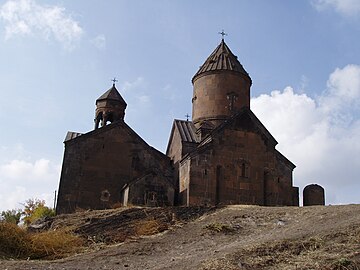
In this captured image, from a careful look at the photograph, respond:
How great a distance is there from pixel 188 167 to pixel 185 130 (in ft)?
10.5

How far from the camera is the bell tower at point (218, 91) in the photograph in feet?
59.1

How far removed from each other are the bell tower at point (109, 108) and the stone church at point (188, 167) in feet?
6.11

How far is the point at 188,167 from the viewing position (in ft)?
49.5

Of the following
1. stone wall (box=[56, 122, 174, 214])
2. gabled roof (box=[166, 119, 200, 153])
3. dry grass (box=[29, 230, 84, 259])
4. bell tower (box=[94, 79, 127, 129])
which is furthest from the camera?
bell tower (box=[94, 79, 127, 129])

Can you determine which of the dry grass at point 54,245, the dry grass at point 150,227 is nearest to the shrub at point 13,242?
the dry grass at point 54,245

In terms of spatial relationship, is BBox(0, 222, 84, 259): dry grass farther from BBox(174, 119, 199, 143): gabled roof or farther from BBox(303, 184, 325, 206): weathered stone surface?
BBox(303, 184, 325, 206): weathered stone surface

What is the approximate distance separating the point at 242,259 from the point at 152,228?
3248 millimetres

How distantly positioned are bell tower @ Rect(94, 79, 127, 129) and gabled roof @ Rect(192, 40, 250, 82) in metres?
3.47

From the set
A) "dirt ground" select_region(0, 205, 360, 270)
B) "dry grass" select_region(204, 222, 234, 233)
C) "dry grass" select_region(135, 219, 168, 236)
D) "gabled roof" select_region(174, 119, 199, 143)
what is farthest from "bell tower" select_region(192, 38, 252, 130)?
"dry grass" select_region(204, 222, 234, 233)

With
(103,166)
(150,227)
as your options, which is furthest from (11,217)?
(150,227)

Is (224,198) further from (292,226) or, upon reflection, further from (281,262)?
(281,262)

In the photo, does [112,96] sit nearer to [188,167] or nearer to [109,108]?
[109,108]

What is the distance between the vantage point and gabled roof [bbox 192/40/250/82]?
18.5 m

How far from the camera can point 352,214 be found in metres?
8.55
